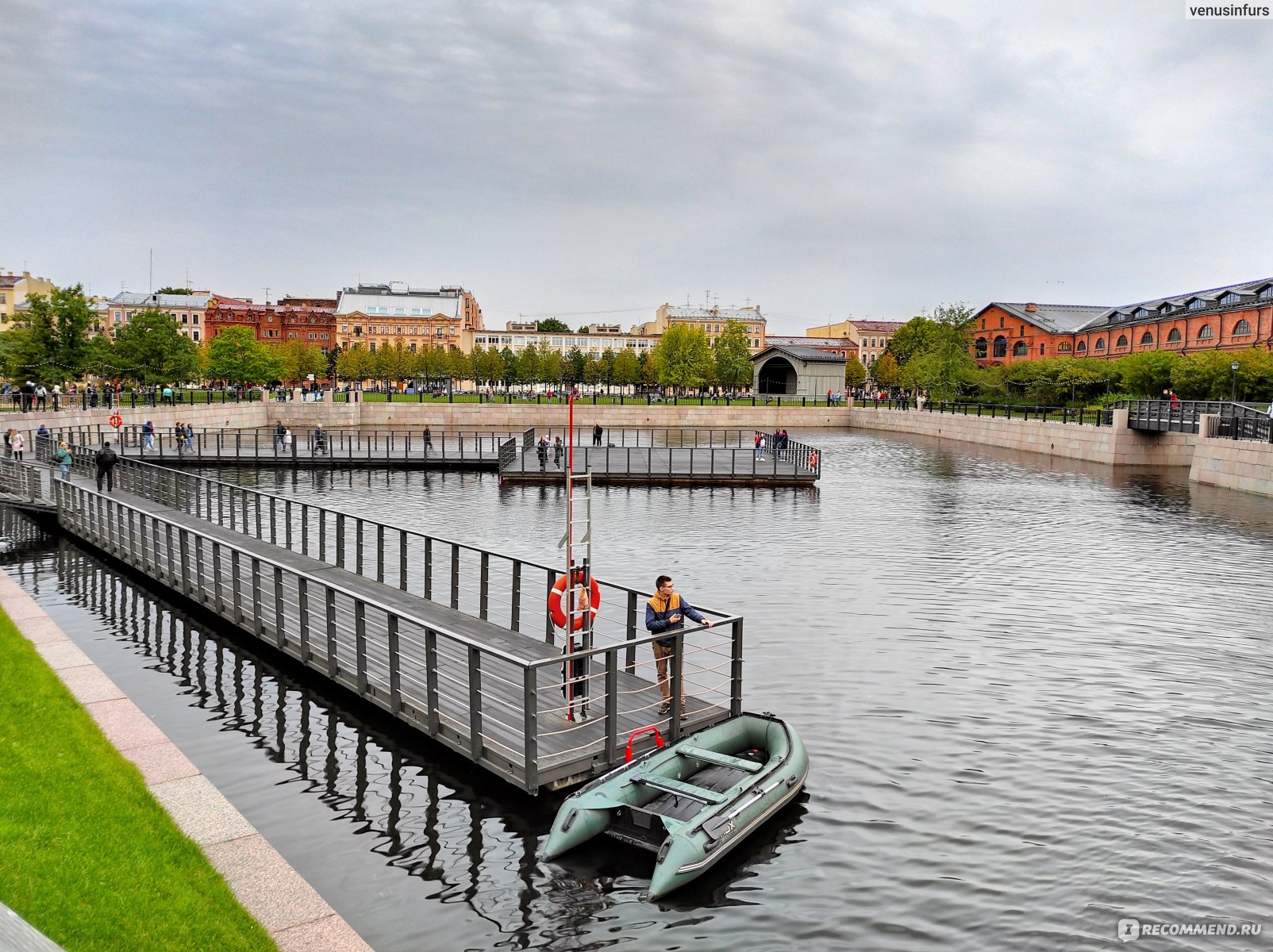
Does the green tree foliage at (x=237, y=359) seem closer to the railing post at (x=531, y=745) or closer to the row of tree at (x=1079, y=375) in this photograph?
the row of tree at (x=1079, y=375)

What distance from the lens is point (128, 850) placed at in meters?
8.35

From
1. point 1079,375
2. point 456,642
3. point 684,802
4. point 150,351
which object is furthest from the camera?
point 1079,375

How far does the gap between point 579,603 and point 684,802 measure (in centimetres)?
319

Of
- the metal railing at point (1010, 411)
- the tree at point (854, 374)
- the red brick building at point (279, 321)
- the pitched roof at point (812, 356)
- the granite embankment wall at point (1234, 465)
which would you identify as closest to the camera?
the granite embankment wall at point (1234, 465)

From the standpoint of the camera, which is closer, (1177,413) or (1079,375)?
(1177,413)

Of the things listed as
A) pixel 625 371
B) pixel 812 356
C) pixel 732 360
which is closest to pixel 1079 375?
pixel 812 356

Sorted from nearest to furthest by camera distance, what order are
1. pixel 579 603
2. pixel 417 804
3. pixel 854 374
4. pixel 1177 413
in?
pixel 417 804 < pixel 579 603 < pixel 1177 413 < pixel 854 374

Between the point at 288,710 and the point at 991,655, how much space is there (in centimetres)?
1265

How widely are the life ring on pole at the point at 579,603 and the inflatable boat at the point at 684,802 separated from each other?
1.97 meters

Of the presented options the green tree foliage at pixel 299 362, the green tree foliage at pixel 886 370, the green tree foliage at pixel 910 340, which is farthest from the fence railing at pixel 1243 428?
the green tree foliage at pixel 299 362

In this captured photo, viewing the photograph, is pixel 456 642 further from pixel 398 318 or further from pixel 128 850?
pixel 398 318

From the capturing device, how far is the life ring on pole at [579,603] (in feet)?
41.8

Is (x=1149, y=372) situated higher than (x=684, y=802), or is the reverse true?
(x=1149, y=372)

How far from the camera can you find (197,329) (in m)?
168
